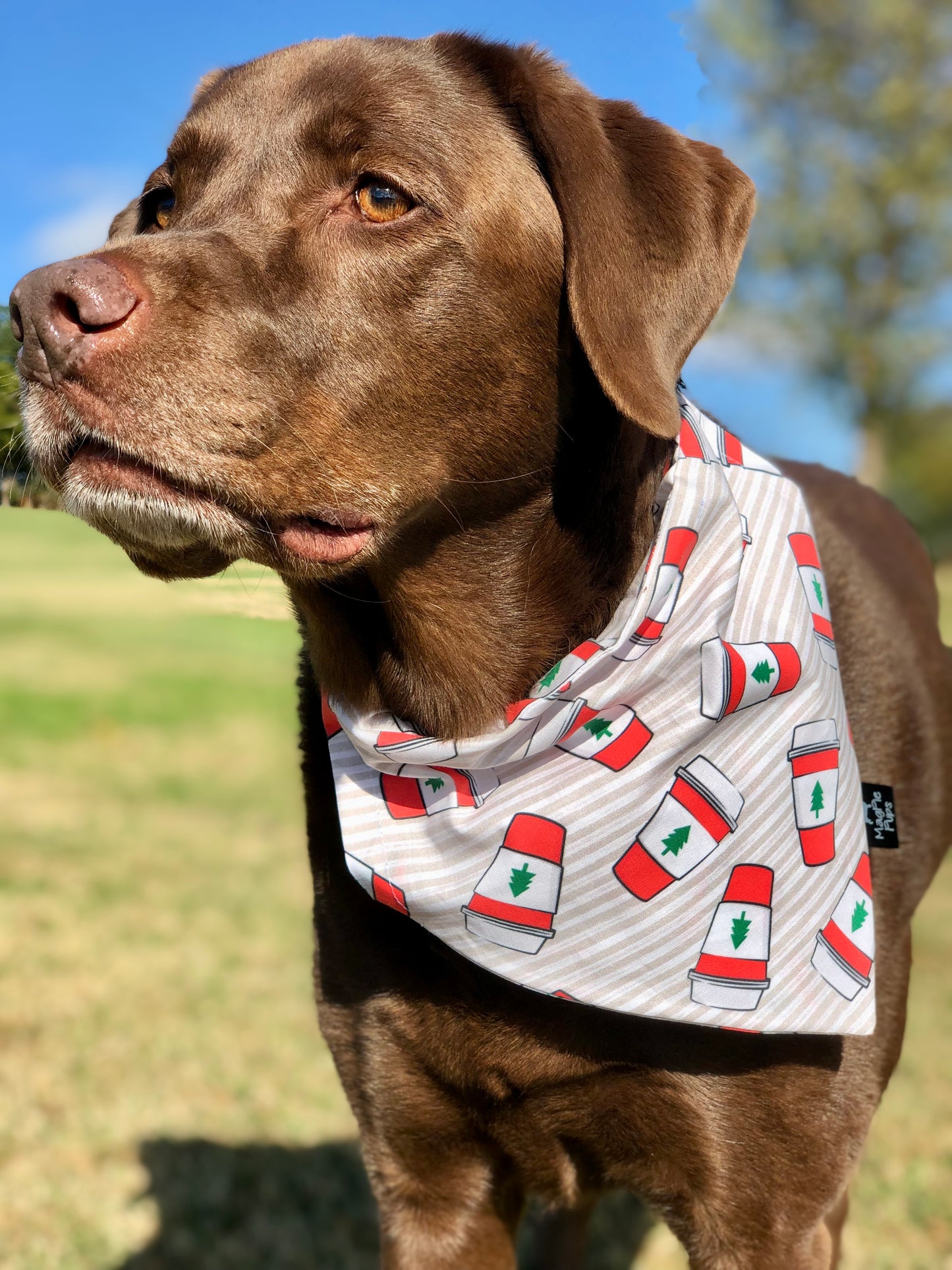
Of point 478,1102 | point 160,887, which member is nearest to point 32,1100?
point 160,887

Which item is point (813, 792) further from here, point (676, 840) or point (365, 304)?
point (365, 304)

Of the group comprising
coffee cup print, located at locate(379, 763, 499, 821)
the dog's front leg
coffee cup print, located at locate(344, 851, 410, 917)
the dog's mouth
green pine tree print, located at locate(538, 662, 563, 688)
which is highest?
the dog's mouth

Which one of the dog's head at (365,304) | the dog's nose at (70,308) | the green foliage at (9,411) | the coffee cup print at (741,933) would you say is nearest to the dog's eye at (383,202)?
the dog's head at (365,304)

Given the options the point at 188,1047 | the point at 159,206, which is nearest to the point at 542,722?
the point at 159,206

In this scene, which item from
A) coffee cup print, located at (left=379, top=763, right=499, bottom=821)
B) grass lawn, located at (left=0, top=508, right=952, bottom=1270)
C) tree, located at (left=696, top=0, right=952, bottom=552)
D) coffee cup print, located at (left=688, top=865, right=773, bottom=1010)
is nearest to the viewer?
coffee cup print, located at (left=688, top=865, right=773, bottom=1010)

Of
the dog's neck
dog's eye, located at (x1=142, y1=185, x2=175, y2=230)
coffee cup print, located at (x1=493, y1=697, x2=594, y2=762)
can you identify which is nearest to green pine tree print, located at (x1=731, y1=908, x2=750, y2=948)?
coffee cup print, located at (x1=493, y1=697, x2=594, y2=762)

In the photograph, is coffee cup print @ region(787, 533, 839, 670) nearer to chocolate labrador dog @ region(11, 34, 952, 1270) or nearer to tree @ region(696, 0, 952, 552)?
chocolate labrador dog @ region(11, 34, 952, 1270)

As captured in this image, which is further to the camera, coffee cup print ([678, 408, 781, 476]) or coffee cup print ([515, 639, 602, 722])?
coffee cup print ([678, 408, 781, 476])
